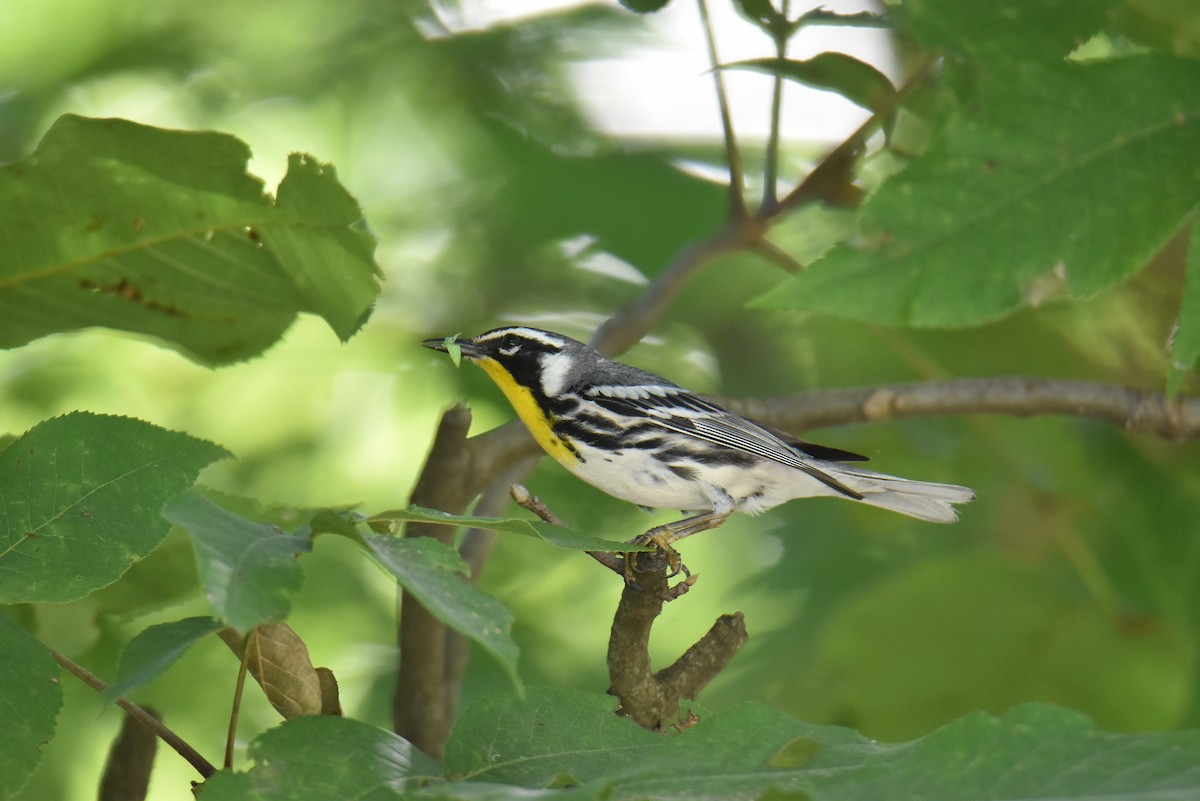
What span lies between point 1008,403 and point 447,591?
57.4 inches

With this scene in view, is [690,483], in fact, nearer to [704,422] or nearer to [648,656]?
[704,422]

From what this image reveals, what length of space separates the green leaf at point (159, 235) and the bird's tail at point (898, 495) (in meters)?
1.24

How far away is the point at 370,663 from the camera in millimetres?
3168

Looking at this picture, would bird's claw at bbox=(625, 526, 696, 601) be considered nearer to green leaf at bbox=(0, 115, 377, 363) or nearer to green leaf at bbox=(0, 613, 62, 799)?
green leaf at bbox=(0, 115, 377, 363)

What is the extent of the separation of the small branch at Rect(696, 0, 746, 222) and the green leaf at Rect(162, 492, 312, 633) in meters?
1.34

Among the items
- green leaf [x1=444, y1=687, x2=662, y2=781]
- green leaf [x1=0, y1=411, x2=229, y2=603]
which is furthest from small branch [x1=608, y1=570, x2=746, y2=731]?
green leaf [x1=0, y1=411, x2=229, y2=603]

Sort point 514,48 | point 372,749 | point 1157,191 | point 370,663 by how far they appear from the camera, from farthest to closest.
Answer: point 514,48 < point 370,663 < point 1157,191 < point 372,749

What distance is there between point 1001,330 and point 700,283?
3.64 ft

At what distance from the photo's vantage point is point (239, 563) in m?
1.04

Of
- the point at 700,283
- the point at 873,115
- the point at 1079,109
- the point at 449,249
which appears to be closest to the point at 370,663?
the point at 449,249

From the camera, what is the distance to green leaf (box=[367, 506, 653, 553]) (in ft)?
3.64

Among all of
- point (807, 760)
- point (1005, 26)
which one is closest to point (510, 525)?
point (807, 760)

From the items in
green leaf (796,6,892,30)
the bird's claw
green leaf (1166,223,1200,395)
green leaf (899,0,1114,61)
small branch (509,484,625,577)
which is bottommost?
the bird's claw

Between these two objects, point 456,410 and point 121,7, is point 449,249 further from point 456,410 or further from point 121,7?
point 456,410
